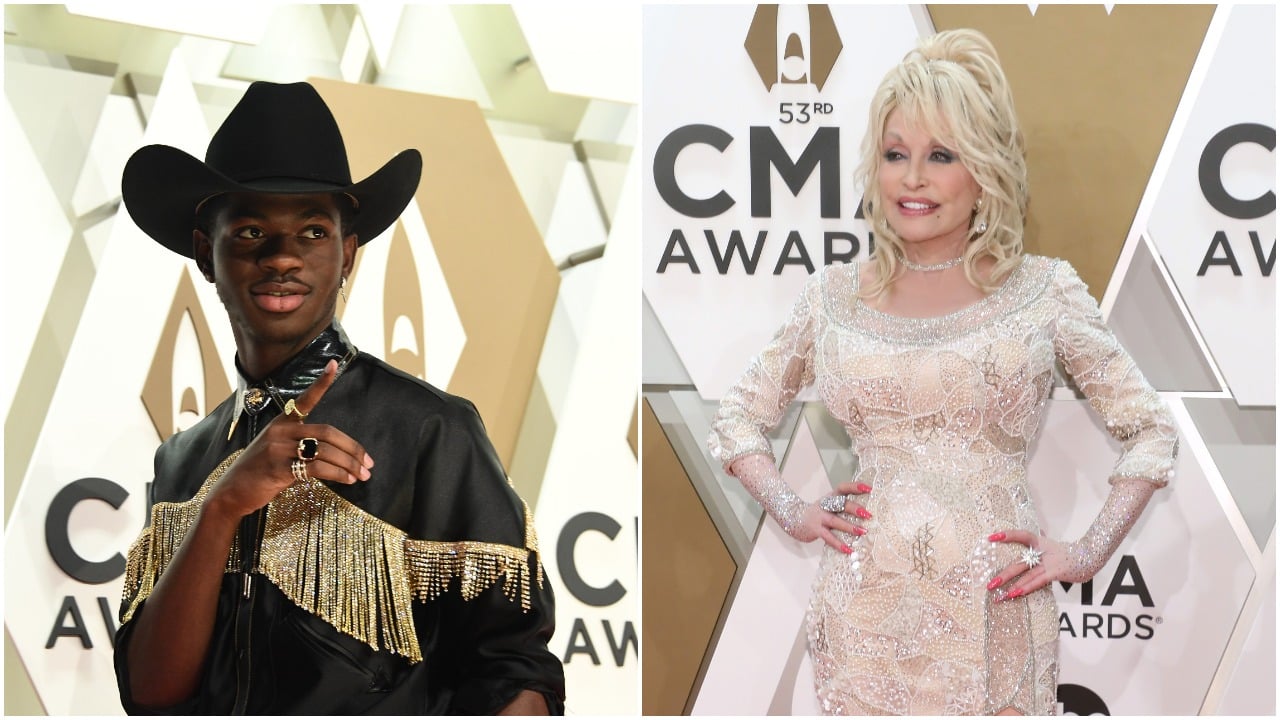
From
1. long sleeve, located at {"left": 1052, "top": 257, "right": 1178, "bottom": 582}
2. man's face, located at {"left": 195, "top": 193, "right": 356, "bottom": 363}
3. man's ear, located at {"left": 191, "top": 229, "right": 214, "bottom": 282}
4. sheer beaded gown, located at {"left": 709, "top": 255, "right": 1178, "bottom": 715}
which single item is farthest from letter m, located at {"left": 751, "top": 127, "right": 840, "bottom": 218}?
man's ear, located at {"left": 191, "top": 229, "right": 214, "bottom": 282}

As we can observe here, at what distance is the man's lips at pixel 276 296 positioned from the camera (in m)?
2.19

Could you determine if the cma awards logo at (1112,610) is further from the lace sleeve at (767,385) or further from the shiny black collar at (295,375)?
the shiny black collar at (295,375)

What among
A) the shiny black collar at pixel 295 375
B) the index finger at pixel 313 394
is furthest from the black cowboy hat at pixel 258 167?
the index finger at pixel 313 394

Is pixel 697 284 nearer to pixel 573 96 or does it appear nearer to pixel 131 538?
pixel 573 96

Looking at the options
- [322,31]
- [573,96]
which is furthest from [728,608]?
[322,31]

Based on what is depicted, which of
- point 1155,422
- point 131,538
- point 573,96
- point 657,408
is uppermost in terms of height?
point 573,96

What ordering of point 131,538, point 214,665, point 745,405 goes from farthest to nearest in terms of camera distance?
1. point 131,538
2. point 745,405
3. point 214,665

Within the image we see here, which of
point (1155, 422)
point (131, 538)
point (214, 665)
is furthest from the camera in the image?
point (131, 538)

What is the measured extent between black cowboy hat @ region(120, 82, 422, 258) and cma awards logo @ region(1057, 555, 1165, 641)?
2.21 meters

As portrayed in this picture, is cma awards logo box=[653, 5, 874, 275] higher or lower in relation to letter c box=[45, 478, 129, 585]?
higher

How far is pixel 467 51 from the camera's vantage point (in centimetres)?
341

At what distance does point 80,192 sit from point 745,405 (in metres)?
1.94

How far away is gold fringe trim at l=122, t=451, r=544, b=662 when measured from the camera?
2117 mm

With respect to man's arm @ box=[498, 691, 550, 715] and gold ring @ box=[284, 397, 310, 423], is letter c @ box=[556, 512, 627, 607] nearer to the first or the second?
man's arm @ box=[498, 691, 550, 715]
